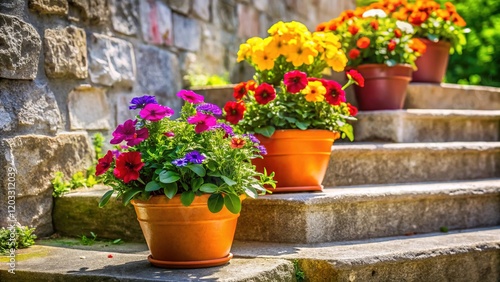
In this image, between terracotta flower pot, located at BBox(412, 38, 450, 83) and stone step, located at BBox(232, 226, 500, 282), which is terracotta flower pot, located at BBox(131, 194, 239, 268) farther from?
terracotta flower pot, located at BBox(412, 38, 450, 83)

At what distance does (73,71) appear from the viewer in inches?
120

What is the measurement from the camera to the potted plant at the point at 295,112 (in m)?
2.83

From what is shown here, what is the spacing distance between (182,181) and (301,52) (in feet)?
3.49

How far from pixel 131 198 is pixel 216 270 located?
38 cm

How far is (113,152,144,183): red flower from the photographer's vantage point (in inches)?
86.0

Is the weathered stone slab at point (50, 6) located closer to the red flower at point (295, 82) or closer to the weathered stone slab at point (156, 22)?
the weathered stone slab at point (156, 22)

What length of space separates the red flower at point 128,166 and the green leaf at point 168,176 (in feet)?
0.25

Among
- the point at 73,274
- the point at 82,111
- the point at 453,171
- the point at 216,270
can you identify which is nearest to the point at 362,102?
the point at 453,171

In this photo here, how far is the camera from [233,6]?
4645 mm

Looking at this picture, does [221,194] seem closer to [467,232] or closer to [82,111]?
[82,111]

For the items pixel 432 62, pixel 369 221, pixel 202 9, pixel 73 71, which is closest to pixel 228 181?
pixel 369 221

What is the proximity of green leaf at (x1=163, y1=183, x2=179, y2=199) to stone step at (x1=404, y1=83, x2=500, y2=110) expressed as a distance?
2355 millimetres

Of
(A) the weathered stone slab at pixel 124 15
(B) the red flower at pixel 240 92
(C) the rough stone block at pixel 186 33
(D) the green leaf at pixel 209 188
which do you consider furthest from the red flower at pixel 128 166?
(C) the rough stone block at pixel 186 33

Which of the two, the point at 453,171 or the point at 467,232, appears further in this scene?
the point at 453,171
